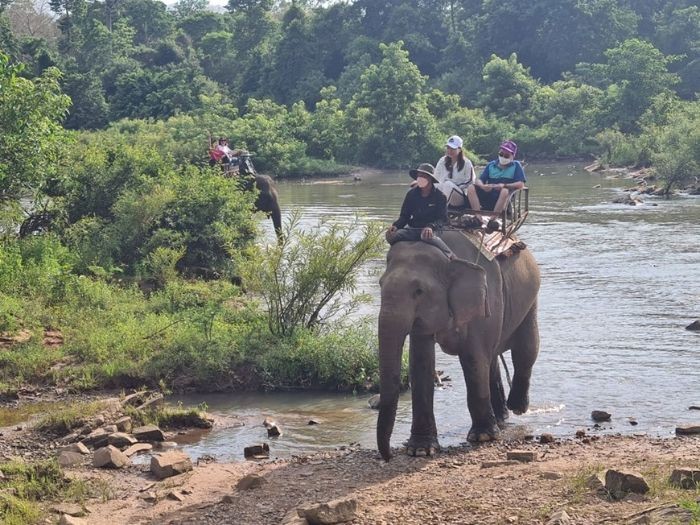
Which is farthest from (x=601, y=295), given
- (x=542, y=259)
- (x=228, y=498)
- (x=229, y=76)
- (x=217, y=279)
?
(x=229, y=76)

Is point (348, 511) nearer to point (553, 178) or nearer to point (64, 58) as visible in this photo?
point (553, 178)

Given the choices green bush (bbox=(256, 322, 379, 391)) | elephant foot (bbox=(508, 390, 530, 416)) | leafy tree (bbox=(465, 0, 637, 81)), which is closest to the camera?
elephant foot (bbox=(508, 390, 530, 416))

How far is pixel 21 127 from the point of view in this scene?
1652 cm

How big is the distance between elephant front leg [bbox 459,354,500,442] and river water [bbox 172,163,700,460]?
39 centimetres

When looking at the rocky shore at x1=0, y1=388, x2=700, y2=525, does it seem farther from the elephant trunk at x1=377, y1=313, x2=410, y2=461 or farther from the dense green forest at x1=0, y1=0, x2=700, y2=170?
the dense green forest at x1=0, y1=0, x2=700, y2=170

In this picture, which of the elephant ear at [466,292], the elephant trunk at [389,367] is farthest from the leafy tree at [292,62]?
the elephant trunk at [389,367]

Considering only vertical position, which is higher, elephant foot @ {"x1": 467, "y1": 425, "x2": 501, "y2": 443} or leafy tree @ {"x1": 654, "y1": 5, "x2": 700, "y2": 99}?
leafy tree @ {"x1": 654, "y1": 5, "x2": 700, "y2": 99}

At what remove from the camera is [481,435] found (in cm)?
1049

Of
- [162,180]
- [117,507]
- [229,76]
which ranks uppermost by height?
[229,76]

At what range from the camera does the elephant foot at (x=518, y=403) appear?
11961 millimetres

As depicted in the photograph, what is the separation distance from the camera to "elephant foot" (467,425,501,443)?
10.5 m

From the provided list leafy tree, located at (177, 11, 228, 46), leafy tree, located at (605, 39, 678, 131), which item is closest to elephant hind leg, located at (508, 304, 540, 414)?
leafy tree, located at (605, 39, 678, 131)

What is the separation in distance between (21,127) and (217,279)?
158 inches

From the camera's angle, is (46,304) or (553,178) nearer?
(46,304)
